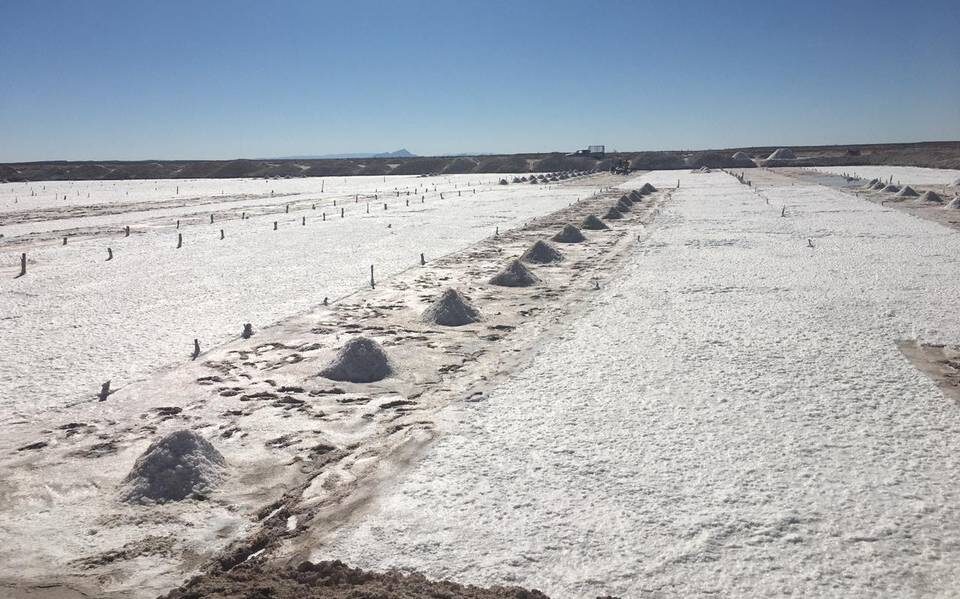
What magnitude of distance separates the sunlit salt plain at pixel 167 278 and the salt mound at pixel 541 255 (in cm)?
261

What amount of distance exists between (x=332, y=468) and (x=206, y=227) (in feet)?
66.8

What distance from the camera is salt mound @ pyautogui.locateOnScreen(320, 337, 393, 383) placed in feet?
24.7

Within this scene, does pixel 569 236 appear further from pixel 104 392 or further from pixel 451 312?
pixel 104 392

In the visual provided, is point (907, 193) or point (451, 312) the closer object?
point (451, 312)

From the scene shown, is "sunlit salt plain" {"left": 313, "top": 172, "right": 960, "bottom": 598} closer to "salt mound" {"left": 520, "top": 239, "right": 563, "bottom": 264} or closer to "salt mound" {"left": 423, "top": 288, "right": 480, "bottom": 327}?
"salt mound" {"left": 423, "top": 288, "right": 480, "bottom": 327}

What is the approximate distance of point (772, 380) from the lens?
278 inches

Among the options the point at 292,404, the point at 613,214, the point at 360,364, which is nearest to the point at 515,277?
the point at 360,364

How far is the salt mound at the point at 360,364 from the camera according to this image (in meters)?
7.53

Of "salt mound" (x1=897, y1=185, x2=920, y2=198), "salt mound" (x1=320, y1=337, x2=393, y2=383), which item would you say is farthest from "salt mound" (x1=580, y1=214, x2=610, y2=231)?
"salt mound" (x1=897, y1=185, x2=920, y2=198)

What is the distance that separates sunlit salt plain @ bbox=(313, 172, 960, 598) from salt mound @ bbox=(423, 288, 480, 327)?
1.61 metres

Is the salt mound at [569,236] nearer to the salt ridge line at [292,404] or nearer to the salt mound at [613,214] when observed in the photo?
the salt mound at [613,214]

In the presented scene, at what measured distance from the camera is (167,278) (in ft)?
45.5

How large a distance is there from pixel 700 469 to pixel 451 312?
5368 mm

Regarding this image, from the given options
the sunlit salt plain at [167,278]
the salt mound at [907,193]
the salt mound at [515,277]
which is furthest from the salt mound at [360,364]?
the salt mound at [907,193]
